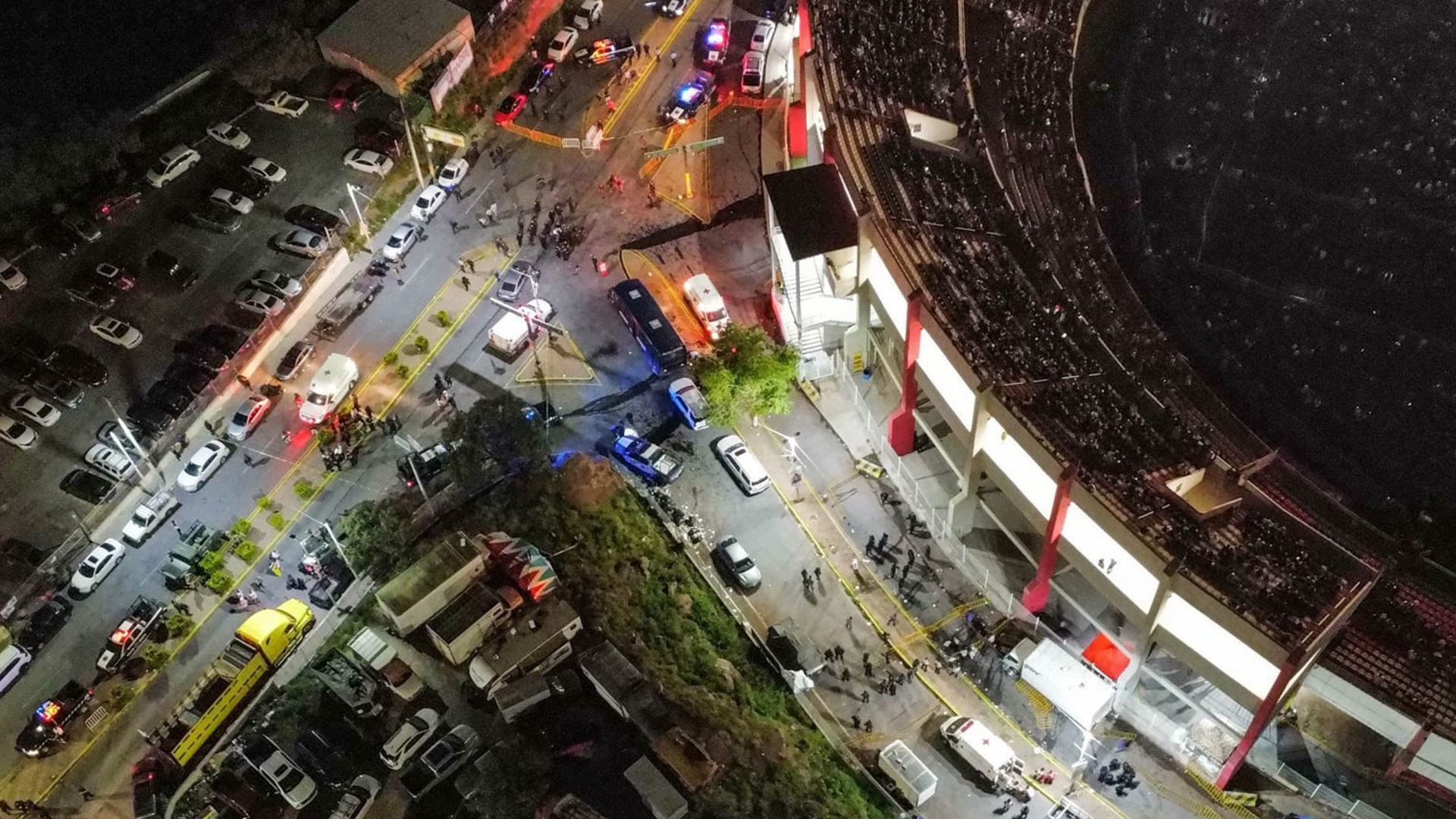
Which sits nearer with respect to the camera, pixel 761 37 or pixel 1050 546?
pixel 1050 546

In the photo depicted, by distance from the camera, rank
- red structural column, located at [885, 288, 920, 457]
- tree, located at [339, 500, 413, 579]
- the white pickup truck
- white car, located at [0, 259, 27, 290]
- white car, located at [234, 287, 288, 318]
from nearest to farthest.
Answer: red structural column, located at [885, 288, 920, 457]
tree, located at [339, 500, 413, 579]
the white pickup truck
white car, located at [234, 287, 288, 318]
white car, located at [0, 259, 27, 290]

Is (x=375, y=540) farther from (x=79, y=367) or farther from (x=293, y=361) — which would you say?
(x=79, y=367)

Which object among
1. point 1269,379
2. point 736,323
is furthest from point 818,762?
point 1269,379

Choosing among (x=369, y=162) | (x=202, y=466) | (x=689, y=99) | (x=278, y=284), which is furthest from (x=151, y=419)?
(x=689, y=99)

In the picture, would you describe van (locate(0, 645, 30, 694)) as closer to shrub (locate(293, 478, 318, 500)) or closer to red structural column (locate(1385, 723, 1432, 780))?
shrub (locate(293, 478, 318, 500))

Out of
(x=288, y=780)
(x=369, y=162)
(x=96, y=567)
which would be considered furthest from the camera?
(x=369, y=162)

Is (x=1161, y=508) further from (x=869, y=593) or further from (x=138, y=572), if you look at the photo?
(x=138, y=572)

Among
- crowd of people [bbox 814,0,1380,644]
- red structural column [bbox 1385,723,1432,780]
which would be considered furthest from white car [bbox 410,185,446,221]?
red structural column [bbox 1385,723,1432,780]
